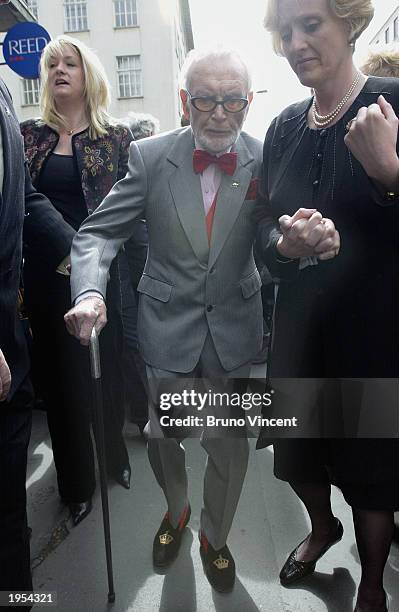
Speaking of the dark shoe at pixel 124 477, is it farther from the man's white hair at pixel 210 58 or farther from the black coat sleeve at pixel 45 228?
the man's white hair at pixel 210 58

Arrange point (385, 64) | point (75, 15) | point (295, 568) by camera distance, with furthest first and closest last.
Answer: point (75, 15), point (385, 64), point (295, 568)

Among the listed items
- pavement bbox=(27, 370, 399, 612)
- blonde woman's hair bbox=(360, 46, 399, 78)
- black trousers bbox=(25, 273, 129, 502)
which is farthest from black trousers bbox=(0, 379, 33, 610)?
blonde woman's hair bbox=(360, 46, 399, 78)

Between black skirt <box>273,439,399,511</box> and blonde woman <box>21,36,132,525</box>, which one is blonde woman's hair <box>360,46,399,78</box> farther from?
black skirt <box>273,439,399,511</box>

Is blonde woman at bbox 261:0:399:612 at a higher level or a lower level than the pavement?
higher

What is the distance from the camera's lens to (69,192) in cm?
226

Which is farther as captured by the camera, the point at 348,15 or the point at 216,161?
the point at 216,161

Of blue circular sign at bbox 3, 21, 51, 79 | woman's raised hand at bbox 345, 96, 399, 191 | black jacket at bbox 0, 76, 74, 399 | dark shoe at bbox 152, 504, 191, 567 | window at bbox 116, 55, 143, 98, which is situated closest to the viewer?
woman's raised hand at bbox 345, 96, 399, 191

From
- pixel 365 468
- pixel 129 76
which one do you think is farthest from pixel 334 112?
pixel 129 76

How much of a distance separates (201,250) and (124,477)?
1.34m

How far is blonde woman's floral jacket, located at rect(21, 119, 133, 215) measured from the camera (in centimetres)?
223

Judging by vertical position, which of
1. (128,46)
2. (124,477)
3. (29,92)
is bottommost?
(124,477)

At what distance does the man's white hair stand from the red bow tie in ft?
0.69

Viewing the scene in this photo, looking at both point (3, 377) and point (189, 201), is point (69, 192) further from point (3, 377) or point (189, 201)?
point (3, 377)

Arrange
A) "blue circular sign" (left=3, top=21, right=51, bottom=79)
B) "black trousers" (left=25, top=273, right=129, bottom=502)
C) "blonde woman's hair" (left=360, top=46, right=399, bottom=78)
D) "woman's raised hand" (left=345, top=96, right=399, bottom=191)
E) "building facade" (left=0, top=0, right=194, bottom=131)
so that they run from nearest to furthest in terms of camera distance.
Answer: "woman's raised hand" (left=345, top=96, right=399, bottom=191) < "black trousers" (left=25, top=273, right=129, bottom=502) < "blonde woman's hair" (left=360, top=46, right=399, bottom=78) < "blue circular sign" (left=3, top=21, right=51, bottom=79) < "building facade" (left=0, top=0, right=194, bottom=131)
